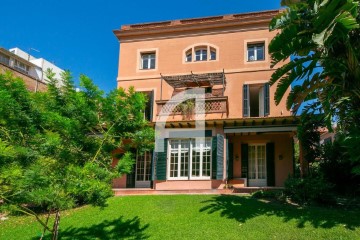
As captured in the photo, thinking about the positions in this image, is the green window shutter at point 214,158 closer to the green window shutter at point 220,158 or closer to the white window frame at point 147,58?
the green window shutter at point 220,158

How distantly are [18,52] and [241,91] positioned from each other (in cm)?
3523

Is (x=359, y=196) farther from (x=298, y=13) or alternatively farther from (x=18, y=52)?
(x=18, y=52)

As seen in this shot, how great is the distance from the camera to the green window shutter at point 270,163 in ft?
56.7

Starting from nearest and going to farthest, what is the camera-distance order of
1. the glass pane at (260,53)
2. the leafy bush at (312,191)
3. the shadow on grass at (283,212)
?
the shadow on grass at (283,212) → the leafy bush at (312,191) → the glass pane at (260,53)

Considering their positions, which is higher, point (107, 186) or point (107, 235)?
point (107, 186)

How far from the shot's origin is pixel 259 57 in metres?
19.2

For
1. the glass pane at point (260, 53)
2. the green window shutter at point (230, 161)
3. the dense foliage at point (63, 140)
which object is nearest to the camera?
the dense foliage at point (63, 140)

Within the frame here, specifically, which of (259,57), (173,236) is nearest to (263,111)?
(259,57)

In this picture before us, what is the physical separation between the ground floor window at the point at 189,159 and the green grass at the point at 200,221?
3.66 m

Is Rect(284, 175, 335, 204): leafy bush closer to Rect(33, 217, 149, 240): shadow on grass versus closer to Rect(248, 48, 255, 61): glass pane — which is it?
Rect(33, 217, 149, 240): shadow on grass

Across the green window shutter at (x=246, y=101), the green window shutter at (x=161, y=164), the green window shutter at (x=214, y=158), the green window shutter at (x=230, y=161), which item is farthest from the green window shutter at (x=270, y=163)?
the green window shutter at (x=161, y=164)

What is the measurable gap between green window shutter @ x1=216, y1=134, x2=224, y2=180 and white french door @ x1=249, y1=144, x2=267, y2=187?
2815 millimetres

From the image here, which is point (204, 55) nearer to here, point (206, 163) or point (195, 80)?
point (195, 80)

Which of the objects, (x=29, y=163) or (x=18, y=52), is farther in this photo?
(x=18, y=52)
